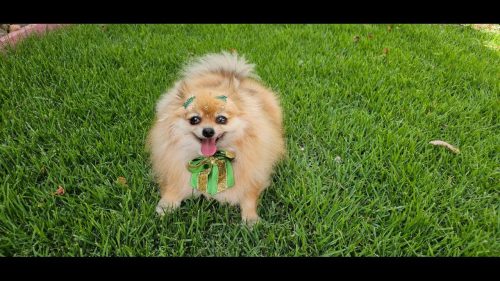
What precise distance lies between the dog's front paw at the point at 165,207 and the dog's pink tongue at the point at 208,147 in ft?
1.37

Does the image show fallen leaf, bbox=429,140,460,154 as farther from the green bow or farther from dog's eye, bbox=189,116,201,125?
dog's eye, bbox=189,116,201,125

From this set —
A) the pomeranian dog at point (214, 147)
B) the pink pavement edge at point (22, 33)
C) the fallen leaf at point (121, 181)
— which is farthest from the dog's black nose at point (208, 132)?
the pink pavement edge at point (22, 33)

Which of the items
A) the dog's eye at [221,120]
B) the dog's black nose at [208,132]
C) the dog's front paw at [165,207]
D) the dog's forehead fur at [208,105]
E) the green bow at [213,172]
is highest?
the dog's forehead fur at [208,105]

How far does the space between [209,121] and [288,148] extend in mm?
969

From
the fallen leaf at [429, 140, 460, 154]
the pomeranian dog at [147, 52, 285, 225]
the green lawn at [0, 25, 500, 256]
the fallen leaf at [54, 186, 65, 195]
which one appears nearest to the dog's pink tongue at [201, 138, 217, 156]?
the pomeranian dog at [147, 52, 285, 225]

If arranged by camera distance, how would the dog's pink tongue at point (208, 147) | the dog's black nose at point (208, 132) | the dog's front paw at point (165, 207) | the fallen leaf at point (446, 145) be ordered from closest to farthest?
1. the dog's black nose at point (208, 132)
2. the dog's pink tongue at point (208, 147)
3. the dog's front paw at point (165, 207)
4. the fallen leaf at point (446, 145)

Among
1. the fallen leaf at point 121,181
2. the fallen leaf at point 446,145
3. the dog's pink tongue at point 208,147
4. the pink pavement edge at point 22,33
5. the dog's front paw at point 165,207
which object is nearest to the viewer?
the dog's pink tongue at point 208,147

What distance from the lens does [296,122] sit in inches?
117

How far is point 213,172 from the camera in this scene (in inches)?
80.0

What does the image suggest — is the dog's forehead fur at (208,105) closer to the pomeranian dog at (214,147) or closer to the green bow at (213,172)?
the pomeranian dog at (214,147)

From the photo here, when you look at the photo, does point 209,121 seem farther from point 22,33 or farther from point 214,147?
point 22,33

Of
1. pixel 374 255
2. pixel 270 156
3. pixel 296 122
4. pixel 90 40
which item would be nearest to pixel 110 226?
pixel 270 156

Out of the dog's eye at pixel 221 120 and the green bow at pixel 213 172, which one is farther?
the green bow at pixel 213 172

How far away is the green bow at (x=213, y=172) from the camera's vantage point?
6.60ft
